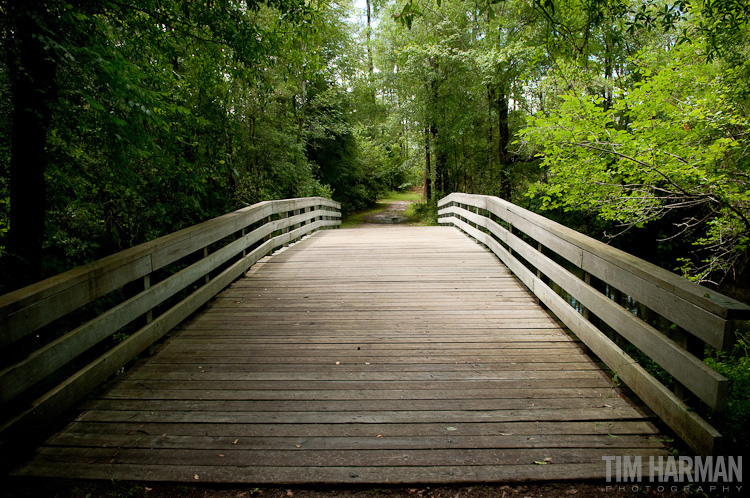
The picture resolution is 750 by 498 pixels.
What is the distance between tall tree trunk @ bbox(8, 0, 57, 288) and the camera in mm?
3064

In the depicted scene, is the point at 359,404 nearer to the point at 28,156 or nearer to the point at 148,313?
the point at 148,313

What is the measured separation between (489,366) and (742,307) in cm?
161

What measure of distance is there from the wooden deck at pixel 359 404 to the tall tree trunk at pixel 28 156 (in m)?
1.28

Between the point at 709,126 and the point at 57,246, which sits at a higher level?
the point at 709,126

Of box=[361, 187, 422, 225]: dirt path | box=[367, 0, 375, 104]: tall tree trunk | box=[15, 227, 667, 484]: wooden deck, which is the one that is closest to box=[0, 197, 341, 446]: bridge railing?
box=[15, 227, 667, 484]: wooden deck

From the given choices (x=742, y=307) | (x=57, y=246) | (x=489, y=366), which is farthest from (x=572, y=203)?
(x=57, y=246)

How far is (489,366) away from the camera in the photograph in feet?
10.3

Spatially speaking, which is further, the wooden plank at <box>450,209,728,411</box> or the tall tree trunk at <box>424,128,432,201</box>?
the tall tree trunk at <box>424,128,432,201</box>

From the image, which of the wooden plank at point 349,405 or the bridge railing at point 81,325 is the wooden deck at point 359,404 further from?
the bridge railing at point 81,325

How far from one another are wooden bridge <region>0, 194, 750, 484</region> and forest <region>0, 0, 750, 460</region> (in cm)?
64

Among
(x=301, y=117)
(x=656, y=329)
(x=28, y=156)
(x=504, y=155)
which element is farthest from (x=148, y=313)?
(x=301, y=117)

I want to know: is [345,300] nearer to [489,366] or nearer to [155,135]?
[489,366]

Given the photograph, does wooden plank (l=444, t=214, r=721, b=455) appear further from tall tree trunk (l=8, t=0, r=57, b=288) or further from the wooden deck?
tall tree trunk (l=8, t=0, r=57, b=288)

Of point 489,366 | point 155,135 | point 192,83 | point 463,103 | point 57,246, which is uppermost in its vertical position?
point 463,103
